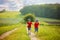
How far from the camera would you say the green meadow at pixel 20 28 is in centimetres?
237

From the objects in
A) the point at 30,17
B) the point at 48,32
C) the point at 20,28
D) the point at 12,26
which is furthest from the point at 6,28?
the point at 48,32

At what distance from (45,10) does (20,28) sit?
0.49m

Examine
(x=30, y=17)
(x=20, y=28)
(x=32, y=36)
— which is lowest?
(x=32, y=36)

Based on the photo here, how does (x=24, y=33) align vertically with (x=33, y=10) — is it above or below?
below

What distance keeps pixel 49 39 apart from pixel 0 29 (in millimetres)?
784

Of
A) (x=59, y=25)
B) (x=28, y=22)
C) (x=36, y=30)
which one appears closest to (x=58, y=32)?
(x=59, y=25)

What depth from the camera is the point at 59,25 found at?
7.90 feet

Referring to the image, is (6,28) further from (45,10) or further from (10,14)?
(45,10)

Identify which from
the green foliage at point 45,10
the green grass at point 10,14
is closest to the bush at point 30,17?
the green foliage at point 45,10

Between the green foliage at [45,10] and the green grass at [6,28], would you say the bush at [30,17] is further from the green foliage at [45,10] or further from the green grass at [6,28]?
the green grass at [6,28]

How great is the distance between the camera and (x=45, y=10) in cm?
246

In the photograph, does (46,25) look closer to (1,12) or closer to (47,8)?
(47,8)

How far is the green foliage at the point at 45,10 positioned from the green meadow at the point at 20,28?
72 millimetres

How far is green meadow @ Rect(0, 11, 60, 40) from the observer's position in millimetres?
2367
